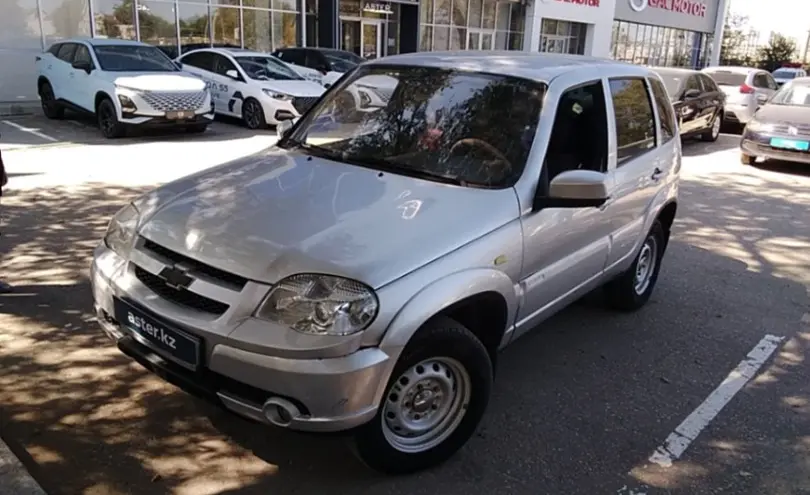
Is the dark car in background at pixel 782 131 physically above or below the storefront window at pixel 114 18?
below

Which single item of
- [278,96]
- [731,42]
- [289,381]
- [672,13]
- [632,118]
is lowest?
[289,381]

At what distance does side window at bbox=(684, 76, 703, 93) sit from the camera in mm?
14211

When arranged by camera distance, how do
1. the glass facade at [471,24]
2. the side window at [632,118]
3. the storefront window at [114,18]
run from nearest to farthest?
1. the side window at [632,118]
2. the storefront window at [114,18]
3. the glass facade at [471,24]

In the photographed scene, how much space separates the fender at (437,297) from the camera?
282 centimetres

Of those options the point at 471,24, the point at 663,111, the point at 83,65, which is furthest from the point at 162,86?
the point at 471,24

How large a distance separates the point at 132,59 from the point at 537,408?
1197 cm

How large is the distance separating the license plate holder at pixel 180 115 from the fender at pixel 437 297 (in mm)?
10491

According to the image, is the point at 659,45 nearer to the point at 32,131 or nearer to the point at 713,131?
the point at 713,131

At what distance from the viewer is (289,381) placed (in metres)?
2.74

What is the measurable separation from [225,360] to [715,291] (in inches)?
185

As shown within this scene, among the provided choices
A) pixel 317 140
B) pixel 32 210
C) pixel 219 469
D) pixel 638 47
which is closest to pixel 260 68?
pixel 32 210

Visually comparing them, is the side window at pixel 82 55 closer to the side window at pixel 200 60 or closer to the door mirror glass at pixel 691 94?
the side window at pixel 200 60

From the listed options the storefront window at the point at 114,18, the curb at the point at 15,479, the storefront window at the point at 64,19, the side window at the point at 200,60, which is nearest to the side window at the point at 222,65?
the side window at the point at 200,60

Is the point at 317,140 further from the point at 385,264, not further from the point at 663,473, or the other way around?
the point at 663,473
